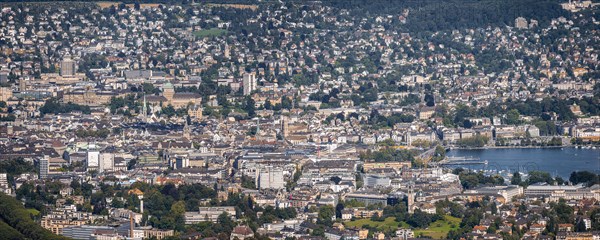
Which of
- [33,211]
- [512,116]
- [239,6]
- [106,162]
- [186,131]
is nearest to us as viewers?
[33,211]

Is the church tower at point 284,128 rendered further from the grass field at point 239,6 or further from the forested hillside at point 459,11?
the grass field at point 239,6

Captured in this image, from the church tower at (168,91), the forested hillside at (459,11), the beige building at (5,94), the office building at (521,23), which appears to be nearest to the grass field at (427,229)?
the church tower at (168,91)

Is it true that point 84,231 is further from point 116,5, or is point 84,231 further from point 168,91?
point 116,5

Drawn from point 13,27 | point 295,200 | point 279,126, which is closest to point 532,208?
point 295,200

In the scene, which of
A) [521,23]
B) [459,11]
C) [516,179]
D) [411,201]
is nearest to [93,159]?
[516,179]

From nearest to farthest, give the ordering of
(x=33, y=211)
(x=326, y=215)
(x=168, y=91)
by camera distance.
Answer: (x=326, y=215), (x=33, y=211), (x=168, y=91)

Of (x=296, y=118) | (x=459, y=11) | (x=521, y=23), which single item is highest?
(x=459, y=11)
